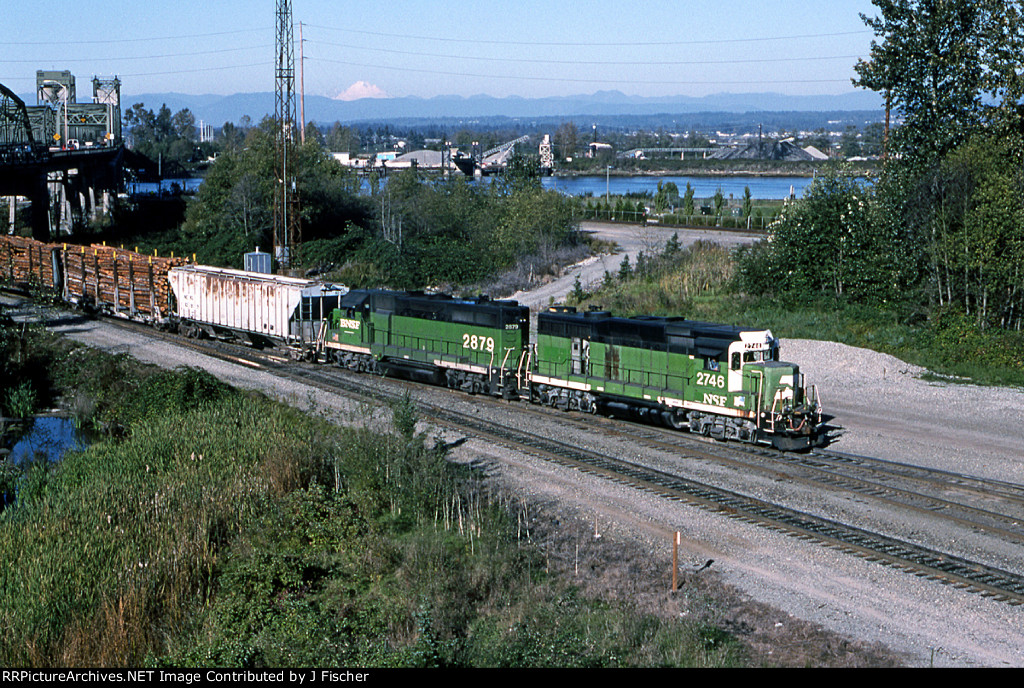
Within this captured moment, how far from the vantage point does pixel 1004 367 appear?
28.4 metres

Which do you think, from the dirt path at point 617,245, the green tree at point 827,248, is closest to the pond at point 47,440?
the dirt path at point 617,245

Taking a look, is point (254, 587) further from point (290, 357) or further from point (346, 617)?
point (290, 357)

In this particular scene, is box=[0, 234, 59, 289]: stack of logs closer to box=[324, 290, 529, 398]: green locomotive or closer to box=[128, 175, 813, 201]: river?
box=[324, 290, 529, 398]: green locomotive

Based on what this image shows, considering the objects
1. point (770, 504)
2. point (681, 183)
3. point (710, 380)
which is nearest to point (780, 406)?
point (710, 380)

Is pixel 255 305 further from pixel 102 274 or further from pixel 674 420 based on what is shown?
pixel 674 420

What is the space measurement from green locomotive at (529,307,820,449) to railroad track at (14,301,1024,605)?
572 millimetres

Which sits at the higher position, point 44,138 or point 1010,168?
point 44,138

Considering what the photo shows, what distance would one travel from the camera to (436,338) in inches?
1059

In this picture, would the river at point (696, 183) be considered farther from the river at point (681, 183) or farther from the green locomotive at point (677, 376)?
the green locomotive at point (677, 376)

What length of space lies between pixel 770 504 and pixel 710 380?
14.4 ft

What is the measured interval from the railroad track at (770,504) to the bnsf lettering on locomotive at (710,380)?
4.50 feet

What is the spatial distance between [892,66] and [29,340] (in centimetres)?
3274

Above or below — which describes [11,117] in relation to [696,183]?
below

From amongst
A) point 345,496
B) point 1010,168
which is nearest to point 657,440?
point 345,496
